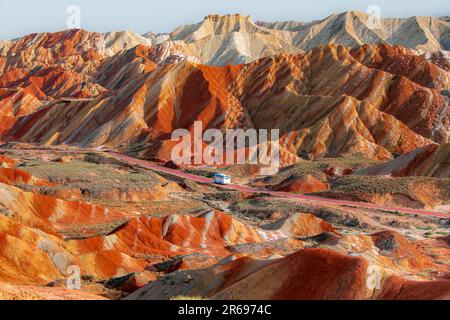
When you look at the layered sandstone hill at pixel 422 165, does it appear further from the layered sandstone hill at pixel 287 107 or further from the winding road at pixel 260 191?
the layered sandstone hill at pixel 287 107

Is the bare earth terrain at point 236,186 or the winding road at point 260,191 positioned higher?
the bare earth terrain at point 236,186

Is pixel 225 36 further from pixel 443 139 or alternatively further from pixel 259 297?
pixel 259 297

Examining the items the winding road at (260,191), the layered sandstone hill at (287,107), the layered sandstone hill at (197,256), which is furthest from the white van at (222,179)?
the layered sandstone hill at (197,256)

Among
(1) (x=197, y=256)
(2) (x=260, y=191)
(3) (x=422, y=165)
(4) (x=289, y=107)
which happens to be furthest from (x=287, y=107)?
(1) (x=197, y=256)

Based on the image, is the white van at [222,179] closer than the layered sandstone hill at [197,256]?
No

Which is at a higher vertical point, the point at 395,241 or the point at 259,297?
the point at 259,297

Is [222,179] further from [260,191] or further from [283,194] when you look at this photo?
[283,194]

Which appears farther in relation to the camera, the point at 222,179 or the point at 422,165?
the point at 222,179
